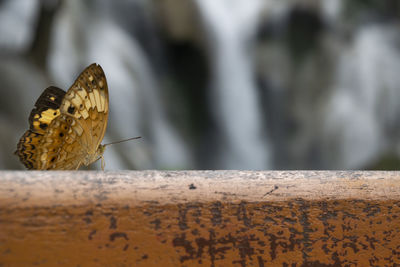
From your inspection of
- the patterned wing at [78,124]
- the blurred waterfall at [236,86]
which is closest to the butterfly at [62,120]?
the patterned wing at [78,124]

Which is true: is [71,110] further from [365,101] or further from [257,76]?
[365,101]

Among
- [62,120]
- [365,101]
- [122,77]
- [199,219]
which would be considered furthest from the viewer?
[365,101]

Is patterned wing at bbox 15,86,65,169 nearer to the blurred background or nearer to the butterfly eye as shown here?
the butterfly eye

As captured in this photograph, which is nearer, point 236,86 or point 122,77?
point 122,77

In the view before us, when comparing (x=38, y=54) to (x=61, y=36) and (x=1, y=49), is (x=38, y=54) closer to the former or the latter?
(x=1, y=49)

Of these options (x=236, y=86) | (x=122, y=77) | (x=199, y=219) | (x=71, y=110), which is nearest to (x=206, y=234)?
(x=199, y=219)

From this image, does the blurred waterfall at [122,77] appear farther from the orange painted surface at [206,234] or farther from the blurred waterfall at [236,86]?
the orange painted surface at [206,234]

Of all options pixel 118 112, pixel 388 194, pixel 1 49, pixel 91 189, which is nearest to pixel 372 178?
pixel 388 194
